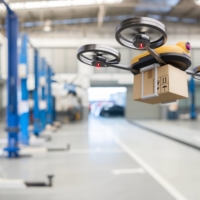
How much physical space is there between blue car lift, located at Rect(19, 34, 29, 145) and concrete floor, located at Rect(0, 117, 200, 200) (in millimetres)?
936

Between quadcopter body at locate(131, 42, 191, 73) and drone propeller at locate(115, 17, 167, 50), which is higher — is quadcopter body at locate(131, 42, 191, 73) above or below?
below

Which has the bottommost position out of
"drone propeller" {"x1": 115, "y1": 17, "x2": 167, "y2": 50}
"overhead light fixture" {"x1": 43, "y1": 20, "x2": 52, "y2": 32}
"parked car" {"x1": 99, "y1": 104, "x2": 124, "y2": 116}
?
"parked car" {"x1": 99, "y1": 104, "x2": 124, "y2": 116}

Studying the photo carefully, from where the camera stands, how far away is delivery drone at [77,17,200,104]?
982mm

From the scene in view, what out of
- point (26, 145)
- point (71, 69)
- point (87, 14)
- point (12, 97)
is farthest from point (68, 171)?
point (87, 14)

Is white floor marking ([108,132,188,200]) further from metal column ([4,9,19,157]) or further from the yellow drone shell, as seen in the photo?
metal column ([4,9,19,157])

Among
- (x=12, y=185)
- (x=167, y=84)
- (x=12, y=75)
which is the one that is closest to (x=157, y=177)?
(x=12, y=185)

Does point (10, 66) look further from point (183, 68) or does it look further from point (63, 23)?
point (63, 23)

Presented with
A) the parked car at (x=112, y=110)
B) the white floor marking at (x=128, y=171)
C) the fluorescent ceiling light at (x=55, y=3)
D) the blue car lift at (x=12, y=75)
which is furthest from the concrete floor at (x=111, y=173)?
the parked car at (x=112, y=110)

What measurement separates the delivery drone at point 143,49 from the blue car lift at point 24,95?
3.56m

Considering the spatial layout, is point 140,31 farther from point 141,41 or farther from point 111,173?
point 111,173

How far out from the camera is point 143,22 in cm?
95

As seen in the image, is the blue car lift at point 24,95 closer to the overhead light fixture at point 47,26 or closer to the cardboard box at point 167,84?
the cardboard box at point 167,84

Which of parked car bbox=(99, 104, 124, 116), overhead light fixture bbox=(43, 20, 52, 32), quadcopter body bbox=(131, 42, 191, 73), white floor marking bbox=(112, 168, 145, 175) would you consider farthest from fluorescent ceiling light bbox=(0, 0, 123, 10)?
quadcopter body bbox=(131, 42, 191, 73)

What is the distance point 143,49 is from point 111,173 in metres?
2.50
